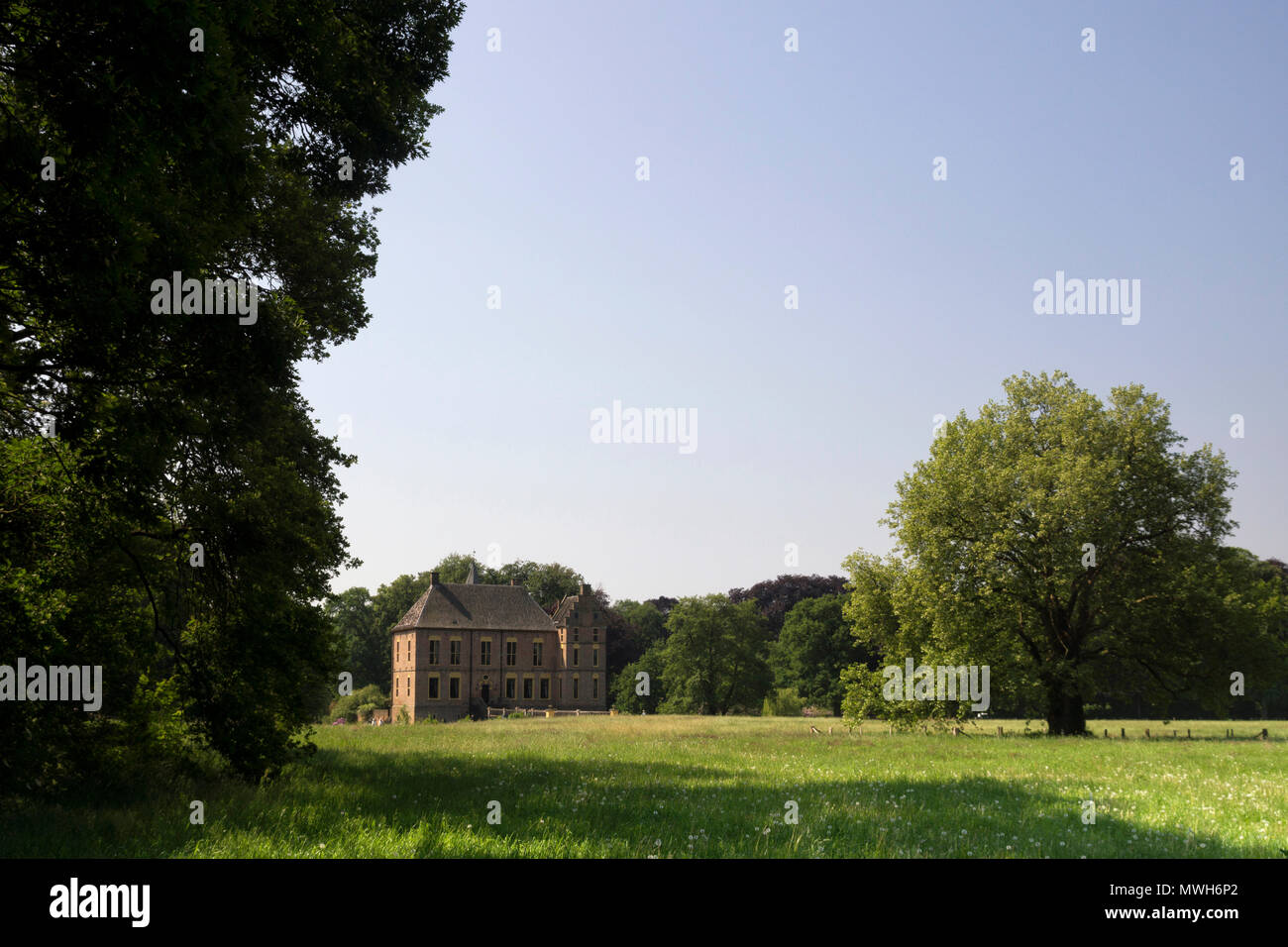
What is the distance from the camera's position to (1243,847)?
30.1ft

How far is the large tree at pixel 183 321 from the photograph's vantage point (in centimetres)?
826

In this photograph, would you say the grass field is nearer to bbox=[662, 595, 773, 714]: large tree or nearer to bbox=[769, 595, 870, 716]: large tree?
bbox=[662, 595, 773, 714]: large tree

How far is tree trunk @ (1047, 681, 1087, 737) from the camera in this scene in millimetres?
36531

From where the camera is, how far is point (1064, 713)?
36938mm

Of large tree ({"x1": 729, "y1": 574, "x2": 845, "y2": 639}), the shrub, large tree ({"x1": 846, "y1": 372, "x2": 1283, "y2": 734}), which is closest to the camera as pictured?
large tree ({"x1": 846, "y1": 372, "x2": 1283, "y2": 734})

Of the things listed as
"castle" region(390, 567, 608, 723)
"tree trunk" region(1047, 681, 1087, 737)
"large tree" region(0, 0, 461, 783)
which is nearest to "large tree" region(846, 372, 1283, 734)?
"tree trunk" region(1047, 681, 1087, 737)

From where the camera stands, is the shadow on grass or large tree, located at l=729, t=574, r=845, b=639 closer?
the shadow on grass

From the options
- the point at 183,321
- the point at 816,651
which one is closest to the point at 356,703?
the point at 816,651

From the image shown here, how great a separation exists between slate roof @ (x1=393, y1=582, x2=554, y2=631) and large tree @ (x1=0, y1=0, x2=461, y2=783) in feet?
219

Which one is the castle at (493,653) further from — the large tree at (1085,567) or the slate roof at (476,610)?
the large tree at (1085,567)

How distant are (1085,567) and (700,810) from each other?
28226 millimetres
